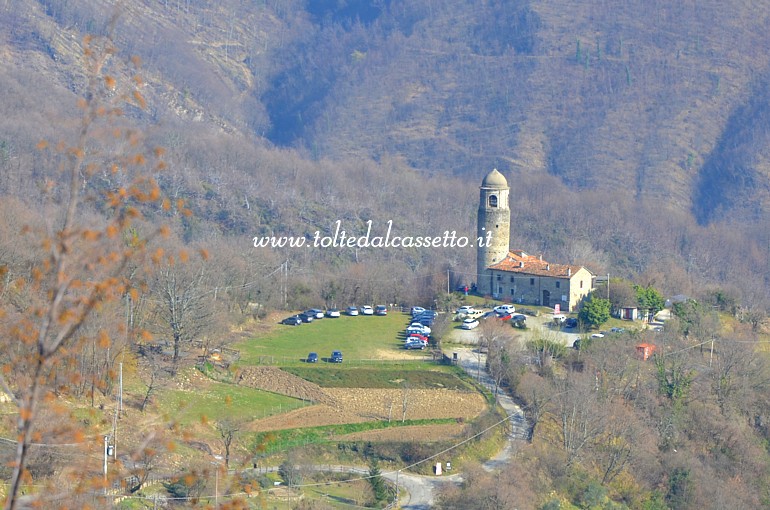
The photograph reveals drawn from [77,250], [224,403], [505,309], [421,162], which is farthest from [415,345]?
[421,162]

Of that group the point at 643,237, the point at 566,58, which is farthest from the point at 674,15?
the point at 643,237

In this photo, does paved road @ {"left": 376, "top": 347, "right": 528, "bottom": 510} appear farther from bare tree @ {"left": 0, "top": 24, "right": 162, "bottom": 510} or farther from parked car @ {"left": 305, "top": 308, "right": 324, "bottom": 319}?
bare tree @ {"left": 0, "top": 24, "right": 162, "bottom": 510}

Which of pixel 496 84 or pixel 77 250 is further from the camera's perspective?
pixel 496 84

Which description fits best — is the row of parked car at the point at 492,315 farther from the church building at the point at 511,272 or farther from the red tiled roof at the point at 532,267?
the red tiled roof at the point at 532,267

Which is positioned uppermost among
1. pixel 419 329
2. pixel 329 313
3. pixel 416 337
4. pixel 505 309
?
pixel 505 309

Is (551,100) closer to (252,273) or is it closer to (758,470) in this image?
(252,273)

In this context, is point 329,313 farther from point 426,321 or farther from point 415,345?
point 415,345

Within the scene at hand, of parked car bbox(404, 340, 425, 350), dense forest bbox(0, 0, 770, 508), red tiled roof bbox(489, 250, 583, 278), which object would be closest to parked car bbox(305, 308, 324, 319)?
dense forest bbox(0, 0, 770, 508)
